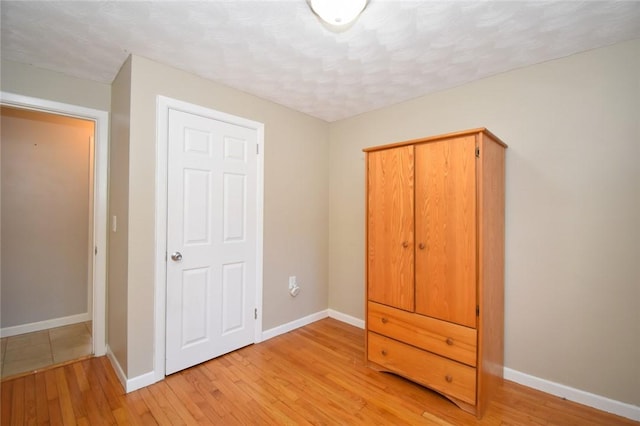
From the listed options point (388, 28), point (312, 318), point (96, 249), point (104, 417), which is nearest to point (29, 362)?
point (96, 249)

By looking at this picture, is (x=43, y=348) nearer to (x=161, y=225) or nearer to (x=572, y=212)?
(x=161, y=225)

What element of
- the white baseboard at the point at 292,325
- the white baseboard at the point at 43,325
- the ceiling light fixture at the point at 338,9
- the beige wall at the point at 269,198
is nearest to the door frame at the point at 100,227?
the beige wall at the point at 269,198

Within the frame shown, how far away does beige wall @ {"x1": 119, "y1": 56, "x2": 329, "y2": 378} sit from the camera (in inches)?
79.6

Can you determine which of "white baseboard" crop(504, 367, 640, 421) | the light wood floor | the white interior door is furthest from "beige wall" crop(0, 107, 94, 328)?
"white baseboard" crop(504, 367, 640, 421)

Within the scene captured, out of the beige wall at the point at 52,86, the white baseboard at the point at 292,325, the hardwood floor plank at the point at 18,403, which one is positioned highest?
the beige wall at the point at 52,86

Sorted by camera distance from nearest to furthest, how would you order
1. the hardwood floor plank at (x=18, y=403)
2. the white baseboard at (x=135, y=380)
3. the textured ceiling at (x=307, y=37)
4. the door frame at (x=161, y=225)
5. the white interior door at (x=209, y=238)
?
1. the textured ceiling at (x=307, y=37)
2. the hardwood floor plank at (x=18, y=403)
3. the white baseboard at (x=135, y=380)
4. the door frame at (x=161, y=225)
5. the white interior door at (x=209, y=238)

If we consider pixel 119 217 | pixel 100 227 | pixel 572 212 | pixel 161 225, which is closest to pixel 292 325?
pixel 161 225

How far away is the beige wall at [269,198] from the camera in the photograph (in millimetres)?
2021

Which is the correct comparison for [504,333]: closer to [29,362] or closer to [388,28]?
[388,28]

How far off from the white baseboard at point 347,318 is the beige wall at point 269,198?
129 mm

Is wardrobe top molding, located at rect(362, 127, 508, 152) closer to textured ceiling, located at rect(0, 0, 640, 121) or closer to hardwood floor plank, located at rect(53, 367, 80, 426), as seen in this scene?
textured ceiling, located at rect(0, 0, 640, 121)

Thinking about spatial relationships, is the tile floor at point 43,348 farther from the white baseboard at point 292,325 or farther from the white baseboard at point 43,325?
the white baseboard at point 292,325

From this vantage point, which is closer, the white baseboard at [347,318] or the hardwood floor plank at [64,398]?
the hardwood floor plank at [64,398]

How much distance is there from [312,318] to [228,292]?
1.18 m
